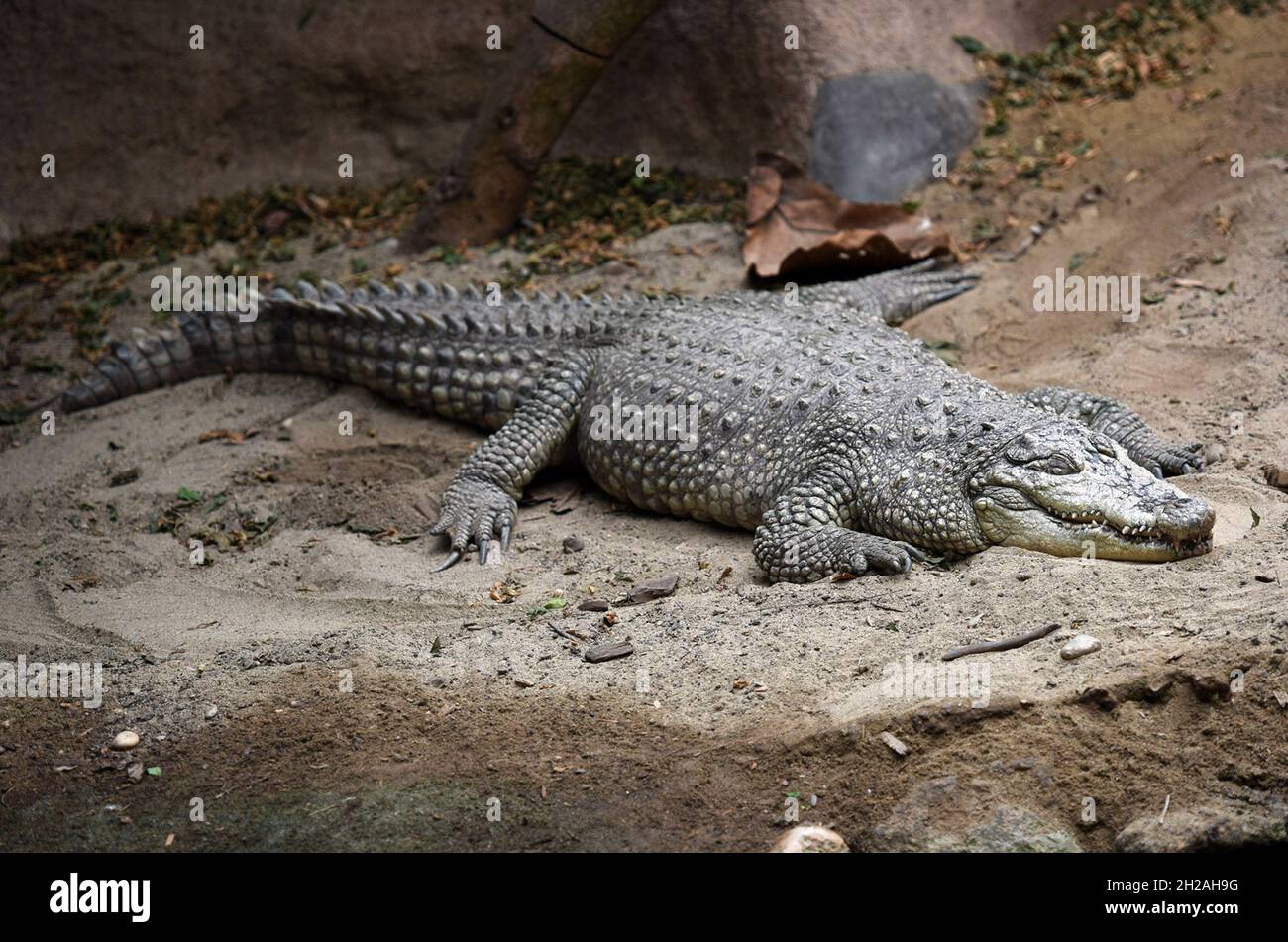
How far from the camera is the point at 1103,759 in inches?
150

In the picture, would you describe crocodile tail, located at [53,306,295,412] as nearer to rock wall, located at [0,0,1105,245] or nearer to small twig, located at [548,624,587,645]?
rock wall, located at [0,0,1105,245]

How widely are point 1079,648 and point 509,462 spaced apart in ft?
11.2

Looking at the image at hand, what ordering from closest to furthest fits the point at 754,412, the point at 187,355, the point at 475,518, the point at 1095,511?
the point at 1095,511 → the point at 754,412 → the point at 475,518 → the point at 187,355

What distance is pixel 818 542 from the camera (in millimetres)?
5434

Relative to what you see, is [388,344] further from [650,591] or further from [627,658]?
[627,658]

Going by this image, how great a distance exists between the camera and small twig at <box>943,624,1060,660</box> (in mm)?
4379

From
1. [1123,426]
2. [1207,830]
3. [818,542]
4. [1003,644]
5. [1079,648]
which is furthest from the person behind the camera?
[1123,426]

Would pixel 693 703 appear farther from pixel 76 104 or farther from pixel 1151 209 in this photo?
pixel 76 104

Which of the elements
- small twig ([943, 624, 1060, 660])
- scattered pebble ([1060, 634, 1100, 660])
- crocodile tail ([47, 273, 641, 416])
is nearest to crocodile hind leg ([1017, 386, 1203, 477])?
small twig ([943, 624, 1060, 660])

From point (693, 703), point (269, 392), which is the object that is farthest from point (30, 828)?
point (269, 392)

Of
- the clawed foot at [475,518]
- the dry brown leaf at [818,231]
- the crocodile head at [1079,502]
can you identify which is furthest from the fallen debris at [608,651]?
the dry brown leaf at [818,231]

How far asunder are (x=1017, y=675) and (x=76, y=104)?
8.74 metres

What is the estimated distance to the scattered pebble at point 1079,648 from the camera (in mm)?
4176

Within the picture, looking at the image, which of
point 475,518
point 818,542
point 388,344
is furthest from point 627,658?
point 388,344
